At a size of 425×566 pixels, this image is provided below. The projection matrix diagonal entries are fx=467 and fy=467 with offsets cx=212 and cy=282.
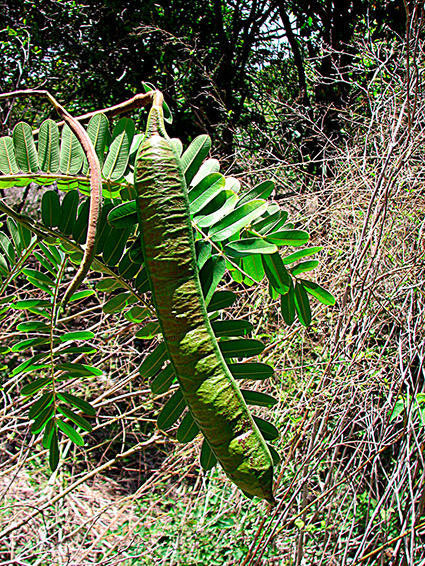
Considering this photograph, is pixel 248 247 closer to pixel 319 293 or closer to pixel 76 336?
pixel 319 293

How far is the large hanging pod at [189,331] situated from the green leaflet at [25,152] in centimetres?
22

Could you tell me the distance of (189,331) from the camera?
0.42 meters

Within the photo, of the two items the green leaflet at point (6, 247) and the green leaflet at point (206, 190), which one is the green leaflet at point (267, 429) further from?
the green leaflet at point (6, 247)

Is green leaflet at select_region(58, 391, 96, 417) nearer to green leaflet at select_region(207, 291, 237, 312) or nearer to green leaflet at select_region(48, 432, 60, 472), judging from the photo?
green leaflet at select_region(48, 432, 60, 472)

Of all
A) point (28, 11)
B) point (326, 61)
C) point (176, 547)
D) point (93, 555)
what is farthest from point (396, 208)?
point (28, 11)

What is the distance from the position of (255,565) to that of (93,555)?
1.00 meters

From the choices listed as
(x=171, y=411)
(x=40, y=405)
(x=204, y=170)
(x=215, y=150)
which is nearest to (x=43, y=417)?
(x=40, y=405)

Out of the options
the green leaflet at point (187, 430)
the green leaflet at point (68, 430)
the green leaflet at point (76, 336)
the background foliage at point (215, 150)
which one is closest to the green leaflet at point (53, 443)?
the green leaflet at point (68, 430)

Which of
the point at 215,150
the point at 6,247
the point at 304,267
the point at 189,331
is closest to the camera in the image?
the point at 189,331

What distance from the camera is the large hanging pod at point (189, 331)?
42 centimetres

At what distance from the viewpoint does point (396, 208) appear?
4.91ft

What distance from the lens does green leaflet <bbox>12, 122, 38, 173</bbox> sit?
58cm

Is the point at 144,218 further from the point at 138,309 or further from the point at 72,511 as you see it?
the point at 72,511

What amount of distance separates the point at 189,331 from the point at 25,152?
0.34 meters
